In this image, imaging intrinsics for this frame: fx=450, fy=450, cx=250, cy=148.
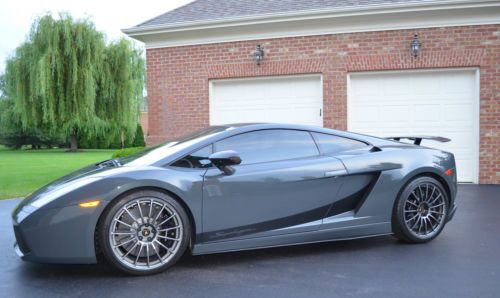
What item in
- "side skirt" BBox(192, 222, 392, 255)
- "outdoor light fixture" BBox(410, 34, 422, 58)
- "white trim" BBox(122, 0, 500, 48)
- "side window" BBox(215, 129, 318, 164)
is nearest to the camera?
"side skirt" BBox(192, 222, 392, 255)

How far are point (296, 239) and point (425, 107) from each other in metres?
5.95

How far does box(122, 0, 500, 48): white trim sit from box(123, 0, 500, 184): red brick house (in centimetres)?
2

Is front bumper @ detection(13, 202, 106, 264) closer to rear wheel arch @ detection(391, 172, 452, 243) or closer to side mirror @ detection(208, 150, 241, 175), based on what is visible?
side mirror @ detection(208, 150, 241, 175)

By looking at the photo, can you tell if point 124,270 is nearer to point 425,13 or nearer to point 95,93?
point 425,13

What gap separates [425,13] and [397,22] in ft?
1.70

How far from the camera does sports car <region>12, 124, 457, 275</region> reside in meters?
3.27

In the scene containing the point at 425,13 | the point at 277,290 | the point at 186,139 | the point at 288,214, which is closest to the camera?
the point at 277,290

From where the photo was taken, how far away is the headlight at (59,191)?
129 inches

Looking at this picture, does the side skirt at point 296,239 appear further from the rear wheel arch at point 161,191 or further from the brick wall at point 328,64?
the brick wall at point 328,64

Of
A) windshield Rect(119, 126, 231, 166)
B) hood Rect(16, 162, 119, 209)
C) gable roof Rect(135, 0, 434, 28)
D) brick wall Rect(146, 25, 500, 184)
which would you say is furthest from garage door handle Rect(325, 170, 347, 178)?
gable roof Rect(135, 0, 434, 28)

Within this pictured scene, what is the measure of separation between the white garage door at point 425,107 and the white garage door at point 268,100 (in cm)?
76

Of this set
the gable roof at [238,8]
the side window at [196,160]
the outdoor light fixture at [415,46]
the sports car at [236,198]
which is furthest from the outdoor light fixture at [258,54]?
the side window at [196,160]

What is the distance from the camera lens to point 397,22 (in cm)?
872

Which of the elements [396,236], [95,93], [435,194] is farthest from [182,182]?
[95,93]
